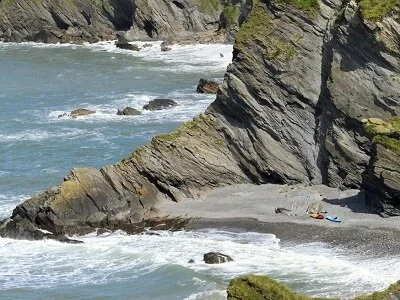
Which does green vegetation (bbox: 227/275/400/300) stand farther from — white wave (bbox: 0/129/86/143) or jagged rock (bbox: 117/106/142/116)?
jagged rock (bbox: 117/106/142/116)

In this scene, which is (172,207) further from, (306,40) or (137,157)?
(306,40)

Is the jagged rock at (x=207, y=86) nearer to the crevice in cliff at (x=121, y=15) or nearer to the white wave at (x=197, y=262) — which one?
the white wave at (x=197, y=262)

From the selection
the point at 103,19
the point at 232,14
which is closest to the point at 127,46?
the point at 232,14

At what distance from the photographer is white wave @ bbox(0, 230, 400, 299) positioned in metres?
36.2

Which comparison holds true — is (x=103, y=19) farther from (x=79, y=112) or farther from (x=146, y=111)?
(x=146, y=111)

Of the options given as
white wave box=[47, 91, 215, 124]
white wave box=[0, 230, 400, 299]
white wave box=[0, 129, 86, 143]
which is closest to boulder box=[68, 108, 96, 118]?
white wave box=[47, 91, 215, 124]

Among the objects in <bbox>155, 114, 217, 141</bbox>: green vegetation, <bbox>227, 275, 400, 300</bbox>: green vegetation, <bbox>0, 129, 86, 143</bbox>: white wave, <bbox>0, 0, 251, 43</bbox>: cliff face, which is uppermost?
<bbox>0, 0, 251, 43</bbox>: cliff face

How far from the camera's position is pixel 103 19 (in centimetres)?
13900

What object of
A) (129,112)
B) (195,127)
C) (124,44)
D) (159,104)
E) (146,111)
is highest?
(124,44)

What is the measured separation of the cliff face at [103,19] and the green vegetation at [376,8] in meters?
84.6

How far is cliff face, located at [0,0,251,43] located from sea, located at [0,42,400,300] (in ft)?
65.6

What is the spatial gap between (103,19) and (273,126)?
3740 inches

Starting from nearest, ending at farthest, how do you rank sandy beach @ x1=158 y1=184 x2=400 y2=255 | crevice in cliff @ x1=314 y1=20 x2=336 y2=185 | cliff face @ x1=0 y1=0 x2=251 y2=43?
sandy beach @ x1=158 y1=184 x2=400 y2=255 < crevice in cliff @ x1=314 y1=20 x2=336 y2=185 < cliff face @ x1=0 y1=0 x2=251 y2=43

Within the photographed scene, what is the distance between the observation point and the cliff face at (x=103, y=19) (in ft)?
431
